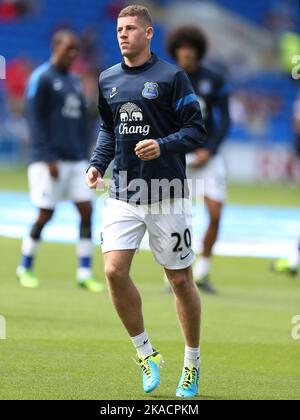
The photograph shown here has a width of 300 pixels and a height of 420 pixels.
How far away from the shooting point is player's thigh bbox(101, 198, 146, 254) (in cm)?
724

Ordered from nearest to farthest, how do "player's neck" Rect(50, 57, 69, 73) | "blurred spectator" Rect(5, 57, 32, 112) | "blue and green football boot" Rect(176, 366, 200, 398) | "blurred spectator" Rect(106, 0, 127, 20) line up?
"blue and green football boot" Rect(176, 366, 200, 398) < "player's neck" Rect(50, 57, 69, 73) < "blurred spectator" Rect(5, 57, 32, 112) < "blurred spectator" Rect(106, 0, 127, 20)

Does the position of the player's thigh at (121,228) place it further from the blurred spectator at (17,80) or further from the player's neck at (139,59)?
the blurred spectator at (17,80)

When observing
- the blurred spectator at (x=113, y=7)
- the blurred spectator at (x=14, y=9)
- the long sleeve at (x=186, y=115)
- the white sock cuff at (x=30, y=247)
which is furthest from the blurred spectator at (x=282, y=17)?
the long sleeve at (x=186, y=115)

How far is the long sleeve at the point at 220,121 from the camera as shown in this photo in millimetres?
12359

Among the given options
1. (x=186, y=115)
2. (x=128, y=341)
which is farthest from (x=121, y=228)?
(x=128, y=341)

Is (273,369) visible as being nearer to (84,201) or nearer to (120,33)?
(120,33)

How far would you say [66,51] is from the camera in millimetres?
12094

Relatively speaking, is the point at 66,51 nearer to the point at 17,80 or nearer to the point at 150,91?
the point at 150,91

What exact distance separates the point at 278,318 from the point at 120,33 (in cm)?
433

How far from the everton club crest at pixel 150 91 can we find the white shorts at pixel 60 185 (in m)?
5.01

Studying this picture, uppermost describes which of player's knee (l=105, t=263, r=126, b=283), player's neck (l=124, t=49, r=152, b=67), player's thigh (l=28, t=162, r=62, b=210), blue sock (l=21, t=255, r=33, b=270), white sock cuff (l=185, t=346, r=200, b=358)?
player's neck (l=124, t=49, r=152, b=67)

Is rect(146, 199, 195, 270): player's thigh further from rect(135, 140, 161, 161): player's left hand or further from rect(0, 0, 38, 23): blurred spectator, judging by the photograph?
rect(0, 0, 38, 23): blurred spectator

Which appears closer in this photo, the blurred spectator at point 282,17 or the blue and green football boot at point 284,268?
the blue and green football boot at point 284,268

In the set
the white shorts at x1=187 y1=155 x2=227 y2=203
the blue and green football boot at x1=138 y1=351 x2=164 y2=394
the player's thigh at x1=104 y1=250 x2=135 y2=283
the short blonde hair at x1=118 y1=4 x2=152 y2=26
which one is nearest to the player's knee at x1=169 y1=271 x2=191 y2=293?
the player's thigh at x1=104 y1=250 x2=135 y2=283
